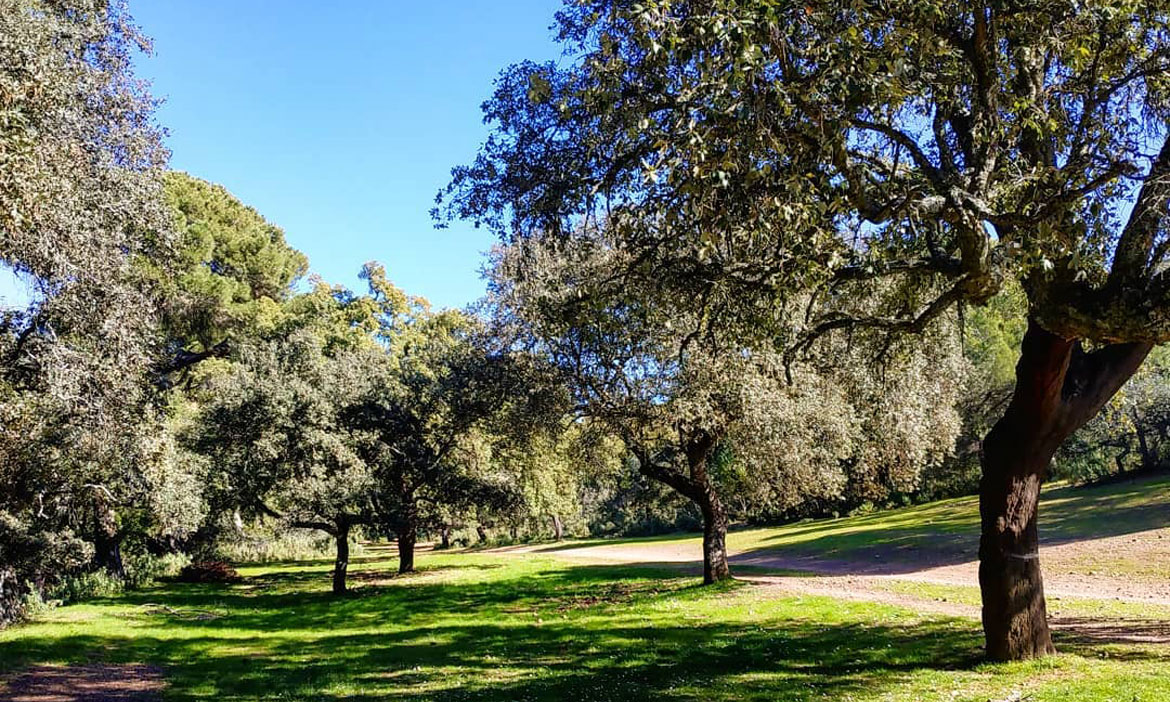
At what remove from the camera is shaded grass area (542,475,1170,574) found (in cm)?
2637

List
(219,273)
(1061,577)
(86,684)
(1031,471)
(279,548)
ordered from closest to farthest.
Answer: (1031,471)
(86,684)
(1061,577)
(219,273)
(279,548)

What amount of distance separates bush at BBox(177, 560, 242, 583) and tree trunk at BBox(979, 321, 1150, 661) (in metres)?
31.3

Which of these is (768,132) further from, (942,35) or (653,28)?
(942,35)

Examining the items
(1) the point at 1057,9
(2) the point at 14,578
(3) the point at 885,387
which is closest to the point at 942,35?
(1) the point at 1057,9

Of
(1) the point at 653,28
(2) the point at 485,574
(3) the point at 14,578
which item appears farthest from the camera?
(2) the point at 485,574

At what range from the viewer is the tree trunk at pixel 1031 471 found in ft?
31.3

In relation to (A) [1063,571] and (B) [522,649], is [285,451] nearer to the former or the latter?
(B) [522,649]

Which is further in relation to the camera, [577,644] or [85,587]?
[85,587]

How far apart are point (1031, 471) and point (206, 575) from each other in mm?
33238

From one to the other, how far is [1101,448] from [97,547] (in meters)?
52.3

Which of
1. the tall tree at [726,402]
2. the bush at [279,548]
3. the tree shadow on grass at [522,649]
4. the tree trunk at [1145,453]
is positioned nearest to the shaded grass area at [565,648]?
the tree shadow on grass at [522,649]

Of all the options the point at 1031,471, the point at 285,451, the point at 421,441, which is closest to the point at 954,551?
the point at 1031,471

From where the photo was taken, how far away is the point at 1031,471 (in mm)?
9703

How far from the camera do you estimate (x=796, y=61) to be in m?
7.02
